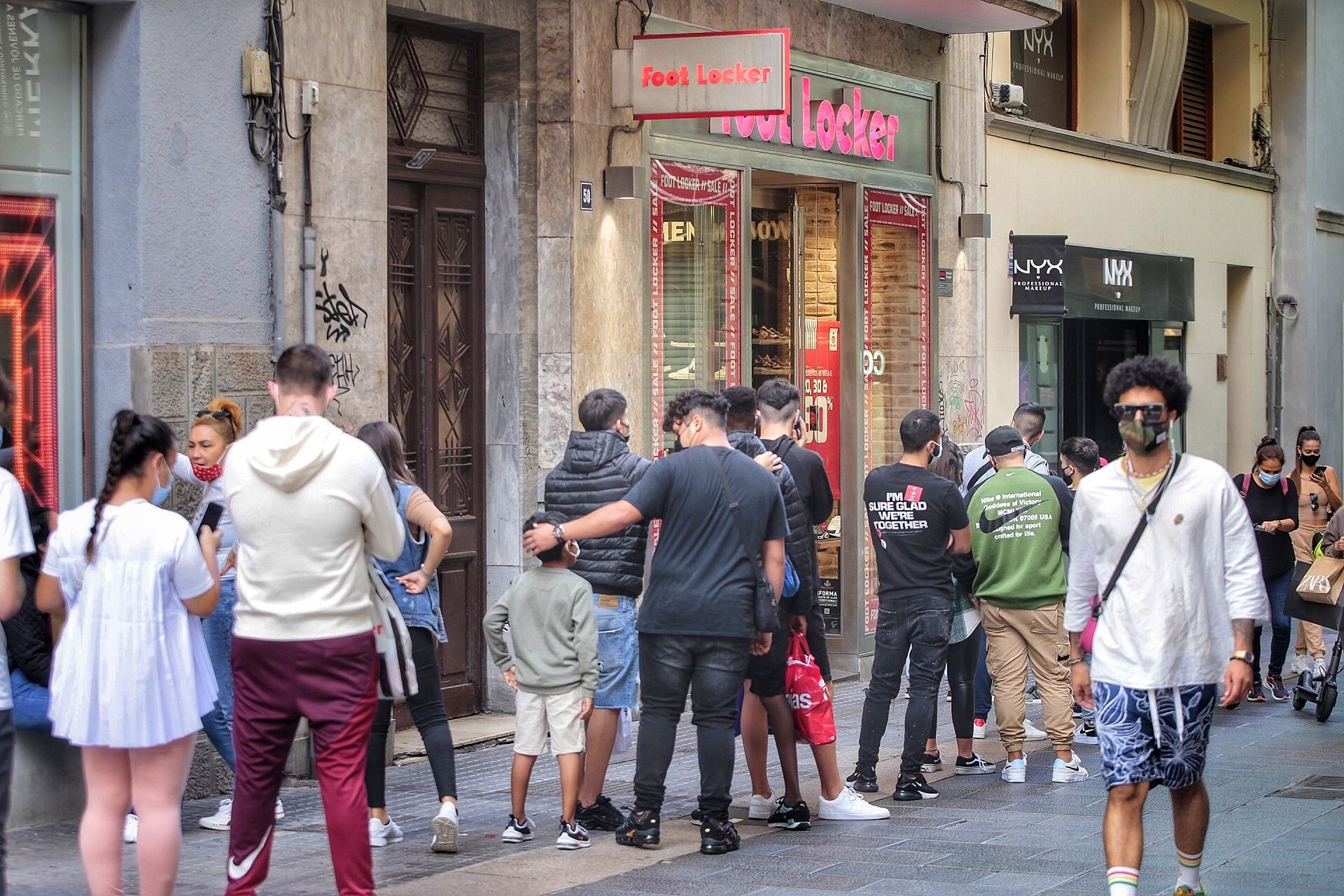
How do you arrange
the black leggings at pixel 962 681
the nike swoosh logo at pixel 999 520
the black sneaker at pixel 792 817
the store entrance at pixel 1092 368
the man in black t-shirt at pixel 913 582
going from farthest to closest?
the store entrance at pixel 1092 368 < the black leggings at pixel 962 681 < the nike swoosh logo at pixel 999 520 < the man in black t-shirt at pixel 913 582 < the black sneaker at pixel 792 817

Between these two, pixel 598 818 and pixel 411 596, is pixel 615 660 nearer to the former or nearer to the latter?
pixel 598 818

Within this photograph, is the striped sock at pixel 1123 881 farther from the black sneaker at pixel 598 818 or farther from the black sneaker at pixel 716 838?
the black sneaker at pixel 598 818

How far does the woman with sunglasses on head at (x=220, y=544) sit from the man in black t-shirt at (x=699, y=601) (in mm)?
1512

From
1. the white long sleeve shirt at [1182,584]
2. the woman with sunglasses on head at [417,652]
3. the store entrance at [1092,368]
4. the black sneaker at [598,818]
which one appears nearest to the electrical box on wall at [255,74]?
the woman with sunglasses on head at [417,652]

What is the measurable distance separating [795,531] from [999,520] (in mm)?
1531

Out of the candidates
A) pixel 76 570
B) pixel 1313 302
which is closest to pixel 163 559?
pixel 76 570

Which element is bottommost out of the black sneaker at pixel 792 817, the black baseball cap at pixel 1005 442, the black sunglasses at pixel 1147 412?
the black sneaker at pixel 792 817

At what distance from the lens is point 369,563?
6.25 m

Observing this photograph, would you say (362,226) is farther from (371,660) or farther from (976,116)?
(976,116)

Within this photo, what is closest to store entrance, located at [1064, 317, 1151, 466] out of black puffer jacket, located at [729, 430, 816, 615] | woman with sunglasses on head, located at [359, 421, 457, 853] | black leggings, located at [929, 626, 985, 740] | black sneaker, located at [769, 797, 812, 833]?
black leggings, located at [929, 626, 985, 740]

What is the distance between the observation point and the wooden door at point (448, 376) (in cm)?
1049

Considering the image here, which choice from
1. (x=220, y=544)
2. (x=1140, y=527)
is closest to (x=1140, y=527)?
(x=1140, y=527)

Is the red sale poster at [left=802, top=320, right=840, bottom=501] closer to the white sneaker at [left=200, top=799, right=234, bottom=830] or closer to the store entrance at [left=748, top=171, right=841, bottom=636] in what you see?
the store entrance at [left=748, top=171, right=841, bottom=636]

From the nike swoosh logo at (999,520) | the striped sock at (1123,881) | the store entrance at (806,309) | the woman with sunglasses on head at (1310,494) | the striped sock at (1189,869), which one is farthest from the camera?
the store entrance at (806,309)
